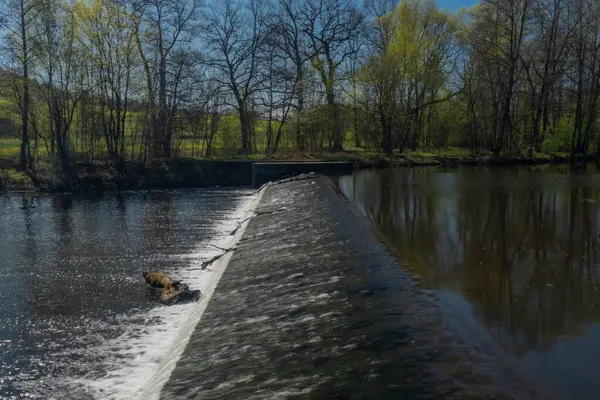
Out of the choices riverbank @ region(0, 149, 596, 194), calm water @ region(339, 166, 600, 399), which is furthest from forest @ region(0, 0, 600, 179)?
calm water @ region(339, 166, 600, 399)

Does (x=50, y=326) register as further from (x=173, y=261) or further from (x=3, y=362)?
(x=173, y=261)

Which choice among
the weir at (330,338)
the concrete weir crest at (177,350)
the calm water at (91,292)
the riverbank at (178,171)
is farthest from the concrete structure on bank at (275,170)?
the weir at (330,338)

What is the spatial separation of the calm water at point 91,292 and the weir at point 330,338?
0.80 metres

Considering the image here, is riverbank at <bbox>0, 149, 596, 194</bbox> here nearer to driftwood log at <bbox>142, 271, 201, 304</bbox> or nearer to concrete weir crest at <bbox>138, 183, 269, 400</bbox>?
driftwood log at <bbox>142, 271, 201, 304</bbox>

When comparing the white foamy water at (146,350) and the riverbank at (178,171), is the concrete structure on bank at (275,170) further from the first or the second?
the white foamy water at (146,350)

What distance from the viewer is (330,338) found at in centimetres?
443

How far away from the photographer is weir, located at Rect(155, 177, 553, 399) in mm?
3535

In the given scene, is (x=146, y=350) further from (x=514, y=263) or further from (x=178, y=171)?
(x=178, y=171)

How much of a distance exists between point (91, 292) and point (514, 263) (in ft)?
20.0

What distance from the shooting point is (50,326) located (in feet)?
21.4

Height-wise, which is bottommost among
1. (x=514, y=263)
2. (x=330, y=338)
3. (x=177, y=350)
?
(x=177, y=350)

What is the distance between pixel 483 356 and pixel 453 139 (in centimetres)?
3409

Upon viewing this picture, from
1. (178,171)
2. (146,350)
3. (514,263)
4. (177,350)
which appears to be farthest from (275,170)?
(177,350)

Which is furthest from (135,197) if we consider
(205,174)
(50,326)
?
(50,326)
